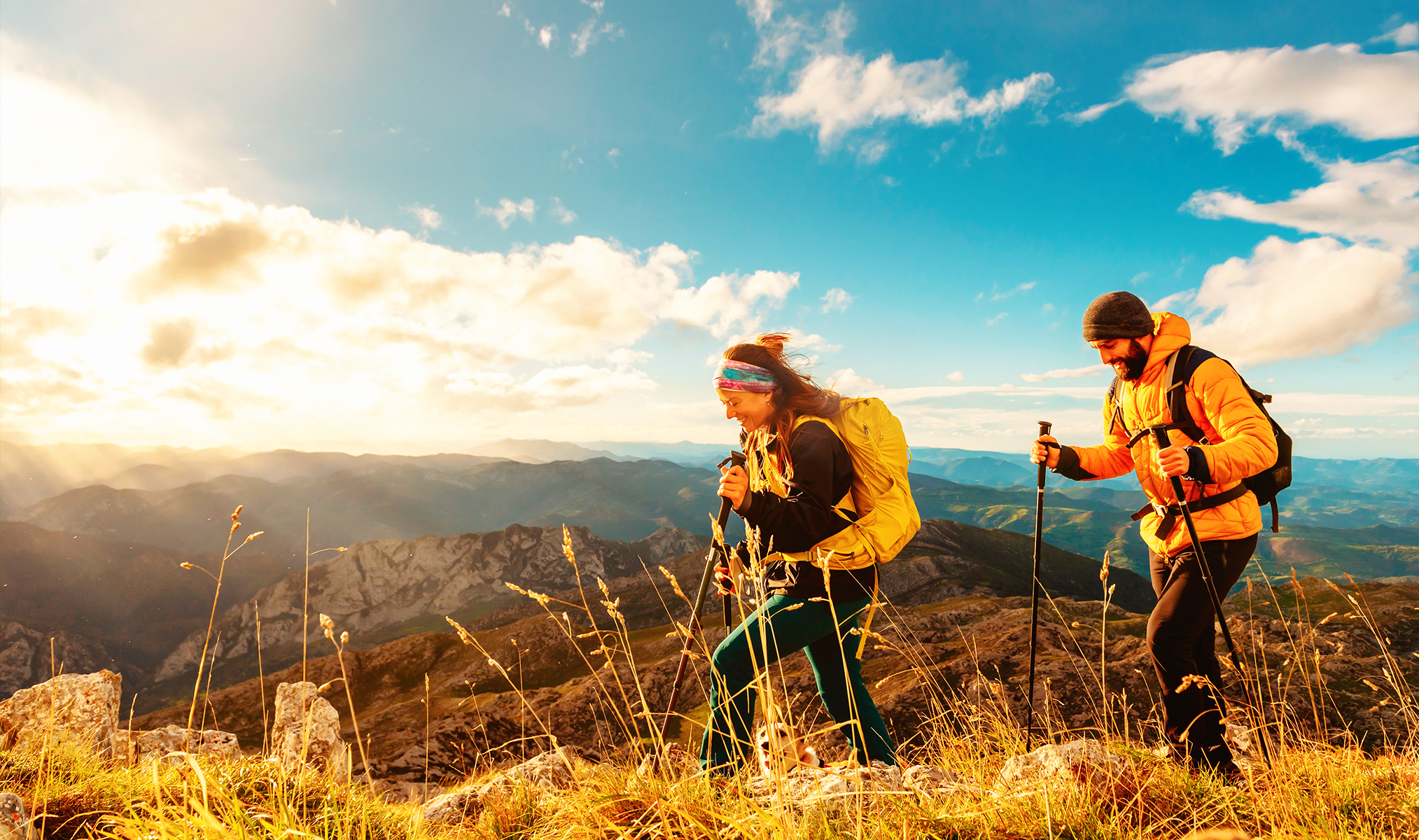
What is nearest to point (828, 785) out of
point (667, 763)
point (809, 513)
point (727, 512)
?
point (667, 763)

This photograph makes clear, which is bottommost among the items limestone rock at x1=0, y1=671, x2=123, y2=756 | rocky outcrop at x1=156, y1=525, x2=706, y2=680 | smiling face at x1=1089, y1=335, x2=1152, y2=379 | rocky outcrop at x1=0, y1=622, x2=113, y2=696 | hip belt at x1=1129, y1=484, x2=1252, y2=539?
rocky outcrop at x1=0, y1=622, x2=113, y2=696

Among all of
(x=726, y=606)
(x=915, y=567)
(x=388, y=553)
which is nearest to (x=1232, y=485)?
(x=726, y=606)

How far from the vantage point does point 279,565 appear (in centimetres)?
19200

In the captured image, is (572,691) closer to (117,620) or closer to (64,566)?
(117,620)

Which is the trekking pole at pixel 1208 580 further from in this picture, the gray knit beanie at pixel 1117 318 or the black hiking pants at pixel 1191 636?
the gray knit beanie at pixel 1117 318

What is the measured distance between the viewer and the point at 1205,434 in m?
4.07

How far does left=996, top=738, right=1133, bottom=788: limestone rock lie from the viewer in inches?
111

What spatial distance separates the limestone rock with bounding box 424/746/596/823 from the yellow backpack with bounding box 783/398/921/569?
5.77 feet

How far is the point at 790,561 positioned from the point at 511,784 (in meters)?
2.38

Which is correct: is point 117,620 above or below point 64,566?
below

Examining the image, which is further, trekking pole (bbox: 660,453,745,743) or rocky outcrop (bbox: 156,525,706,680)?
rocky outcrop (bbox: 156,525,706,680)

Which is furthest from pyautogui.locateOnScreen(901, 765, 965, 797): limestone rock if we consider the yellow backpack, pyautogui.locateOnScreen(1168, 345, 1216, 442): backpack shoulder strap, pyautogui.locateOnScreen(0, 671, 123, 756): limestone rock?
pyautogui.locateOnScreen(0, 671, 123, 756): limestone rock

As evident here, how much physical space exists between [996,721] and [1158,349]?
9.21 feet

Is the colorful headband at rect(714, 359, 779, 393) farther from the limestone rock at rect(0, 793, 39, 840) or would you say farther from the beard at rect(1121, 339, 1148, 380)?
the limestone rock at rect(0, 793, 39, 840)
